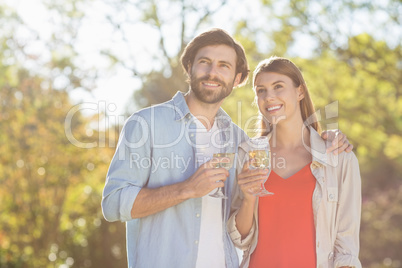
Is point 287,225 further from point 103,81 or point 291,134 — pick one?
point 103,81

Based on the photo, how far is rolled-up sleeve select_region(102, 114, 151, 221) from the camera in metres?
3.18

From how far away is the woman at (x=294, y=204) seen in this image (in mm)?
3480

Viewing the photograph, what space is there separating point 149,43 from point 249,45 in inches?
87.3

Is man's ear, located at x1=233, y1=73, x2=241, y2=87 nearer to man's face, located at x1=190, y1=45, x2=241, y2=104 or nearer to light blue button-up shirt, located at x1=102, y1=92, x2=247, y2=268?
man's face, located at x1=190, y1=45, x2=241, y2=104

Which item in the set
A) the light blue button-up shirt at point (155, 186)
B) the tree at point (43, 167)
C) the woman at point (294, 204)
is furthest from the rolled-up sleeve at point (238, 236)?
the tree at point (43, 167)

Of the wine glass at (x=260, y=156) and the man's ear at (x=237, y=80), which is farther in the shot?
the man's ear at (x=237, y=80)

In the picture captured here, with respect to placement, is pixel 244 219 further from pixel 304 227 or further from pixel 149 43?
pixel 149 43

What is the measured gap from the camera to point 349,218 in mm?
3484

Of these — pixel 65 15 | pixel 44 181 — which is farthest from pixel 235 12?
pixel 44 181

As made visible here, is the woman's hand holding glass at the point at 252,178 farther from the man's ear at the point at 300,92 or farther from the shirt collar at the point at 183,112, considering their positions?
the man's ear at the point at 300,92

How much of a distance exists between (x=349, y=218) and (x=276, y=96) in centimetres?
109

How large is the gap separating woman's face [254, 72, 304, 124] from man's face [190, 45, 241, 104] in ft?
0.83

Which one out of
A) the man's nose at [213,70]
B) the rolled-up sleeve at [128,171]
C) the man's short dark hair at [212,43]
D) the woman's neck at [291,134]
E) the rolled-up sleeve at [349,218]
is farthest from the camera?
the woman's neck at [291,134]

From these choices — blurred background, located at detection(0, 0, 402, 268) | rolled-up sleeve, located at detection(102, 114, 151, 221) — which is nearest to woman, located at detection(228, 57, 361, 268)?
rolled-up sleeve, located at detection(102, 114, 151, 221)
